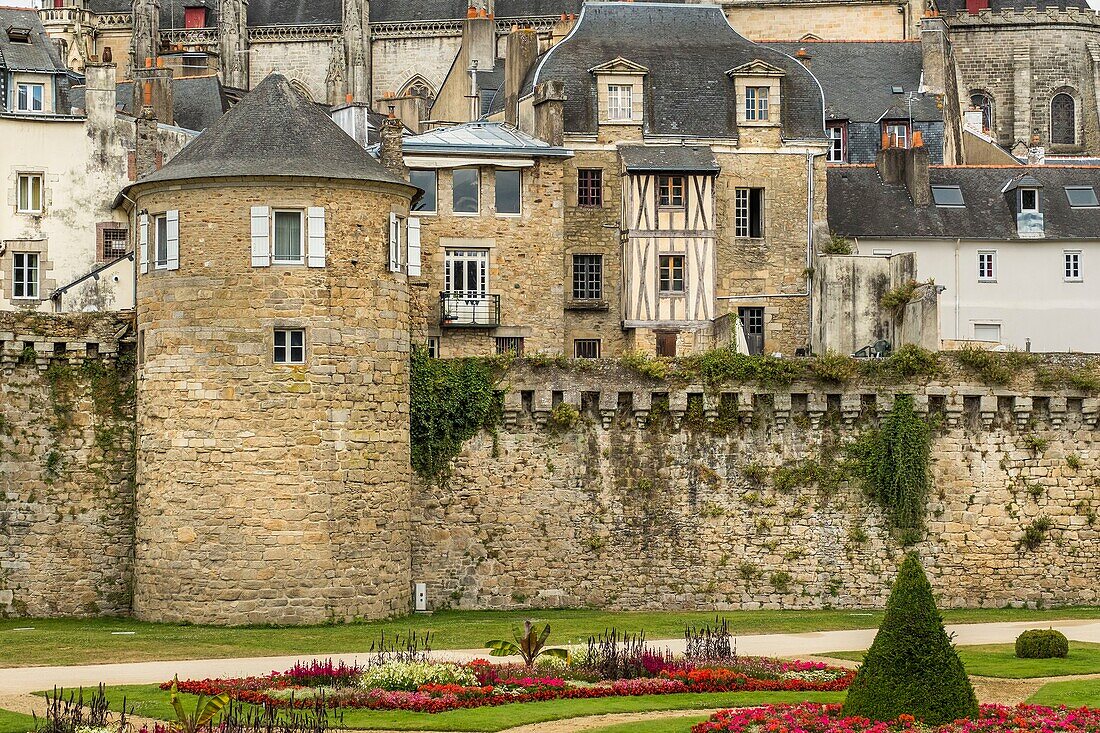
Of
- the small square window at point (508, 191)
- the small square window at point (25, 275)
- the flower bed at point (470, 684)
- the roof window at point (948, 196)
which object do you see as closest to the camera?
the flower bed at point (470, 684)

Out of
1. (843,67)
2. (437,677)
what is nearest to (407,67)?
(843,67)

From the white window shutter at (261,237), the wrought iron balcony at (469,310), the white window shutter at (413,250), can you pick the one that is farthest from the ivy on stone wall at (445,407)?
the wrought iron balcony at (469,310)

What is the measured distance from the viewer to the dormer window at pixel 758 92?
202 ft

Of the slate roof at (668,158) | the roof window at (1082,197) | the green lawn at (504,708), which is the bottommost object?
A: the green lawn at (504,708)

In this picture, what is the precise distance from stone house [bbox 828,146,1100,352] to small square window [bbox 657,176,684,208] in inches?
221

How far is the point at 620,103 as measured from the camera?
202 ft

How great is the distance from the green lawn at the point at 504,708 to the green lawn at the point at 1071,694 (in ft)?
9.35

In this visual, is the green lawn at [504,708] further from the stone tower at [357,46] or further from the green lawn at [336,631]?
the stone tower at [357,46]

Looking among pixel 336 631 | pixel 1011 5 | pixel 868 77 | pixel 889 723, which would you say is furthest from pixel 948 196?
pixel 1011 5

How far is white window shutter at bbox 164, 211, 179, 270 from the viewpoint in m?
42.3

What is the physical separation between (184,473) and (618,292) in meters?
21.2

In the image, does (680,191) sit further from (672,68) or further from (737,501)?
(737,501)

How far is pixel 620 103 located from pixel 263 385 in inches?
882

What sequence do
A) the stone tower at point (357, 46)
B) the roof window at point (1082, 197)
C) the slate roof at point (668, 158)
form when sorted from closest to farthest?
the slate roof at point (668, 158) < the roof window at point (1082, 197) < the stone tower at point (357, 46)
